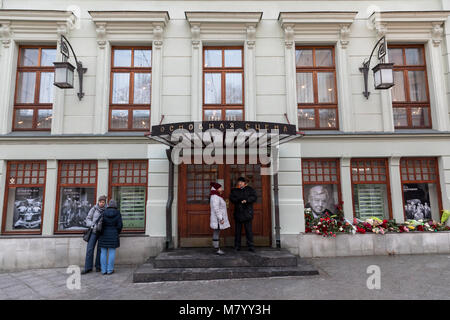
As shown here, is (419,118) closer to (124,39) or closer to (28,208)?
(124,39)

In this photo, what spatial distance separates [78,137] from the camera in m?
7.75

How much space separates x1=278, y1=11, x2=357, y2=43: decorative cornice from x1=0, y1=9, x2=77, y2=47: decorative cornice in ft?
22.3

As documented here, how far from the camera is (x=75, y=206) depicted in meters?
7.90

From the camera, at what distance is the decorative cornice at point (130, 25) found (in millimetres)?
8125

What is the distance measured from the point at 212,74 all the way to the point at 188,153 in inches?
109

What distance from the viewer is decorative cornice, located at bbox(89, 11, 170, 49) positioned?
812 centimetres

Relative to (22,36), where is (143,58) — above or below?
below

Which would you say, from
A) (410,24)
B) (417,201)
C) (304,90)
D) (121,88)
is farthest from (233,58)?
(417,201)

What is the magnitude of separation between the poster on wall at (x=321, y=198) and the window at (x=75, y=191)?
6553mm

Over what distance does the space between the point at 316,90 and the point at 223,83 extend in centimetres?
305

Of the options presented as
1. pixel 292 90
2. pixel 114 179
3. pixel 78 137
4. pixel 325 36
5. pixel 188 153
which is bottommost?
pixel 114 179

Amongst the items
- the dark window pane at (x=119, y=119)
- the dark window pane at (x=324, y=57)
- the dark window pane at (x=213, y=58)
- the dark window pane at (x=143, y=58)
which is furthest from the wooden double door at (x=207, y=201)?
the dark window pane at (x=324, y=57)
